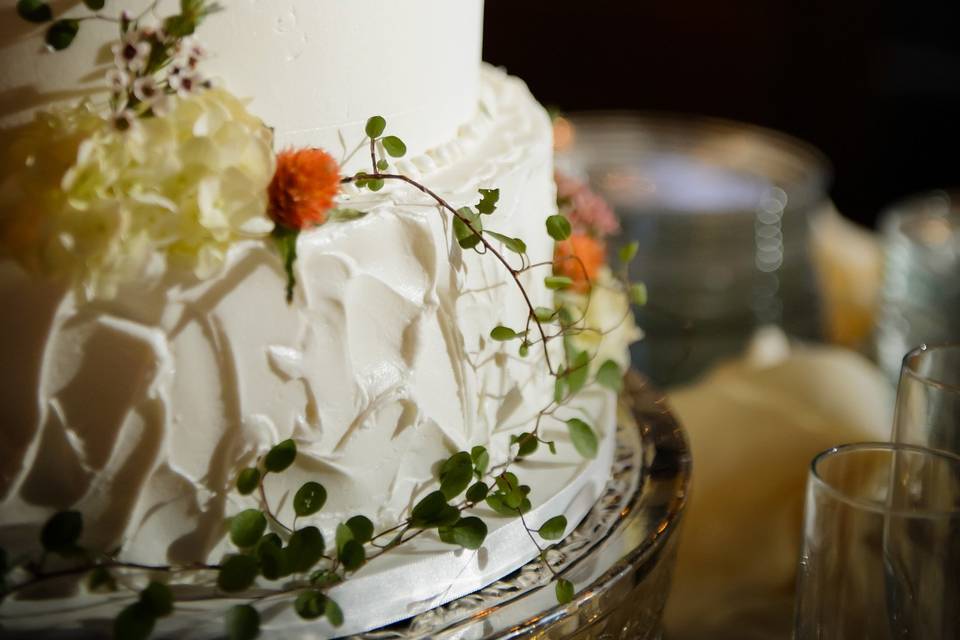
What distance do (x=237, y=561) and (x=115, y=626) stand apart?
0.35 ft

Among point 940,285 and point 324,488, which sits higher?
point 324,488

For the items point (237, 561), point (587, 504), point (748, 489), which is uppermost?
point (237, 561)

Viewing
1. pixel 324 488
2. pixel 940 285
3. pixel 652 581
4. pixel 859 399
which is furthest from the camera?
pixel 940 285

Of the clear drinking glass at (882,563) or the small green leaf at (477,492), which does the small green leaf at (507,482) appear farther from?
the clear drinking glass at (882,563)

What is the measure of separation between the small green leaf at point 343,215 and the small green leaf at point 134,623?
0.36 metres

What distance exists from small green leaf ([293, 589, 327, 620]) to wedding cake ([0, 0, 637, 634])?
0.04 feet

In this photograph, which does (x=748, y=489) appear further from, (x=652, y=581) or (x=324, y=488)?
(x=324, y=488)

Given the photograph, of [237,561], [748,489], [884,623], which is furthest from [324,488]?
[748,489]

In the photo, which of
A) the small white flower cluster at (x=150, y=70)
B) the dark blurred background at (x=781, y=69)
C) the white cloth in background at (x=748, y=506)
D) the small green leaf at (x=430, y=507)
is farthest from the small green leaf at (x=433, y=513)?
the dark blurred background at (x=781, y=69)

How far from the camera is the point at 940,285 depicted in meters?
2.27

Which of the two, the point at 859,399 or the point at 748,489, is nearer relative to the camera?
the point at 748,489

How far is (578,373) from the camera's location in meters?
1.19

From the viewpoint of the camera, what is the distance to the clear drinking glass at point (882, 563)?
3.19 ft

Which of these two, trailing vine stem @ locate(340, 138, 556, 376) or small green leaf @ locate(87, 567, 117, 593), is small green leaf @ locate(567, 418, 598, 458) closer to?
trailing vine stem @ locate(340, 138, 556, 376)
